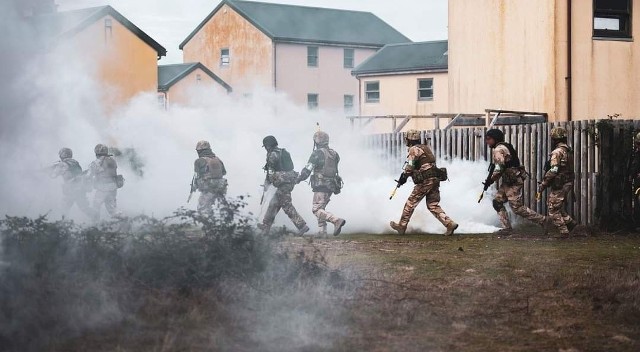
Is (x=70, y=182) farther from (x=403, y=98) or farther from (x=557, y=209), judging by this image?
(x=403, y=98)

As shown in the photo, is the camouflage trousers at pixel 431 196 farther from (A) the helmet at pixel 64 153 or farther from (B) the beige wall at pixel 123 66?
(B) the beige wall at pixel 123 66

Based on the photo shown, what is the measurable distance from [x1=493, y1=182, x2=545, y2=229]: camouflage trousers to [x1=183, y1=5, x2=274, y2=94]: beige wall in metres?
41.8

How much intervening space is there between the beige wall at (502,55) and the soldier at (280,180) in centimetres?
899

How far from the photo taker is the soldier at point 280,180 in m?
17.6

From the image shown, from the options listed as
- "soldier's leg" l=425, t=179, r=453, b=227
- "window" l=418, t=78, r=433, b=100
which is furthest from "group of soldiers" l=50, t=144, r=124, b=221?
"window" l=418, t=78, r=433, b=100

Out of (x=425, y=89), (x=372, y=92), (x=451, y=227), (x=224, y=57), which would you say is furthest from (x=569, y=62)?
(x=224, y=57)

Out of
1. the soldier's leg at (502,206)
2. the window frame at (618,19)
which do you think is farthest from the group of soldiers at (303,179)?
the window frame at (618,19)

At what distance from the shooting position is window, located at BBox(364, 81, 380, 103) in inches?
2018

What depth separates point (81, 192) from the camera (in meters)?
20.2

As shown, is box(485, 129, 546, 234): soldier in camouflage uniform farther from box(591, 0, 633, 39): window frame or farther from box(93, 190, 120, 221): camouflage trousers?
box(591, 0, 633, 39): window frame

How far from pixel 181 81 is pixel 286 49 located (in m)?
8.17

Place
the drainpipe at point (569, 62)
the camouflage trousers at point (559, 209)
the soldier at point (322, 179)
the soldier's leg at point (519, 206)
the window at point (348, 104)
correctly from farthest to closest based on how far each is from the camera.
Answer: the window at point (348, 104)
the drainpipe at point (569, 62)
the soldier at point (322, 179)
the soldier's leg at point (519, 206)
the camouflage trousers at point (559, 209)

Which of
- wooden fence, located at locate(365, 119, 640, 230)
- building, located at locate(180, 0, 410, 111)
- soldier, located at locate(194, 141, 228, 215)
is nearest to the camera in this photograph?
wooden fence, located at locate(365, 119, 640, 230)

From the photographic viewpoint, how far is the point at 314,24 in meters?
62.9
